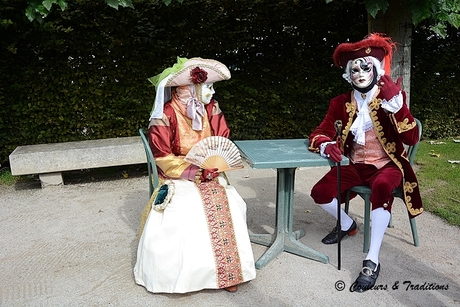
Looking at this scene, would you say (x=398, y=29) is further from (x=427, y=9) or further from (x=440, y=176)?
(x=440, y=176)

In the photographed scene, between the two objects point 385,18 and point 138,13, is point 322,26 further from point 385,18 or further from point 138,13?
point 138,13

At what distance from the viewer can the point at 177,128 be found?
3.30 meters

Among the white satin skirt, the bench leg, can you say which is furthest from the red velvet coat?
the bench leg

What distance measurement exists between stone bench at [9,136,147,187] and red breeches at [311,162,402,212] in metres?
2.68

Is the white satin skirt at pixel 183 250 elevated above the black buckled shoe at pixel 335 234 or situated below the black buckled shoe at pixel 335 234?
above

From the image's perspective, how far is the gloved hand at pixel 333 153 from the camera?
9.93ft

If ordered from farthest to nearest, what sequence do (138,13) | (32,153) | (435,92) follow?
(435,92) < (138,13) < (32,153)

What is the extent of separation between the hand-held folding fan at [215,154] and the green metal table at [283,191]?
10 centimetres

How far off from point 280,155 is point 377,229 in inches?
35.0

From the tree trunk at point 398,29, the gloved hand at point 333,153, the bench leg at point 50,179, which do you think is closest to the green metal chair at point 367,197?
the gloved hand at point 333,153

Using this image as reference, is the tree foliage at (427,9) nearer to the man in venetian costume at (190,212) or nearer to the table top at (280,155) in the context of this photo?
the table top at (280,155)

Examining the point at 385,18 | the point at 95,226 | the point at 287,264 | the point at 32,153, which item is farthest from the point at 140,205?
the point at 385,18

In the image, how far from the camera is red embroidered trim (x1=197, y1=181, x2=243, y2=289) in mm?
2924

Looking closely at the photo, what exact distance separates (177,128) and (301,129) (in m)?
3.55
